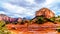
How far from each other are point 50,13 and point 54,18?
0.22 metres

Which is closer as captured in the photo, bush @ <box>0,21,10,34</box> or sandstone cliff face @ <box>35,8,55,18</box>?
bush @ <box>0,21,10,34</box>

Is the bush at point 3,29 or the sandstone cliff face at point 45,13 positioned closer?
the bush at point 3,29

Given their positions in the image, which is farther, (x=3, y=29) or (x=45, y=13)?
(x=45, y=13)

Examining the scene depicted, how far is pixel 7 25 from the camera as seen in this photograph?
17.8 ft

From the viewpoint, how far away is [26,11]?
566cm

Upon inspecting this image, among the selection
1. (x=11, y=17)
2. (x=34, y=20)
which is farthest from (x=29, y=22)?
(x=11, y=17)

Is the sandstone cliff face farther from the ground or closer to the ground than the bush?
farther from the ground

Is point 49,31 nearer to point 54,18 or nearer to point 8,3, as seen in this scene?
point 54,18

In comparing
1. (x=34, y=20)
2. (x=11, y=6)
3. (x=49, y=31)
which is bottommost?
(x=49, y=31)

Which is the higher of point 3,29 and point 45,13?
point 45,13

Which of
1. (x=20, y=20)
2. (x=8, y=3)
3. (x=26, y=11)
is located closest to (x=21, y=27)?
(x=20, y=20)

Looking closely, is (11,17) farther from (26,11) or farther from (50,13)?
(50,13)

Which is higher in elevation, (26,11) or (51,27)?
(26,11)

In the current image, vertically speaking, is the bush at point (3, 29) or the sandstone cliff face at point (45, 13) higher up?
the sandstone cliff face at point (45, 13)
